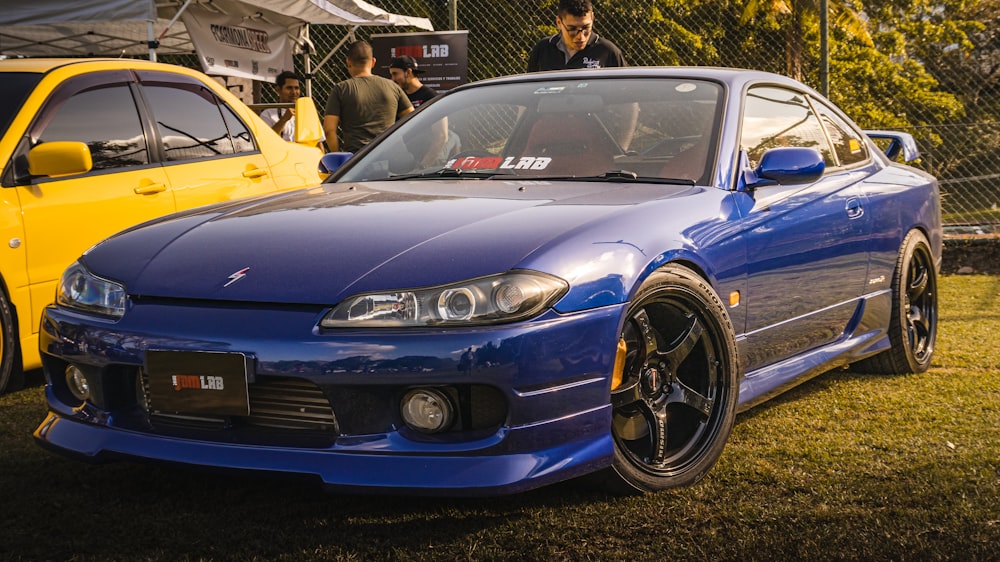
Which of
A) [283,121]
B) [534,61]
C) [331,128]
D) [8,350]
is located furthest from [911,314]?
[283,121]

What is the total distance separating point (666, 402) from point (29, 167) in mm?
3150

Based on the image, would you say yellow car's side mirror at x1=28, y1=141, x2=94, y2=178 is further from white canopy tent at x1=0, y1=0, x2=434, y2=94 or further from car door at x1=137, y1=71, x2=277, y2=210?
white canopy tent at x1=0, y1=0, x2=434, y2=94

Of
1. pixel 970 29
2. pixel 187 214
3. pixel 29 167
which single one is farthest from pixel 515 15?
pixel 970 29

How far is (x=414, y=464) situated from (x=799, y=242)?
1944 millimetres

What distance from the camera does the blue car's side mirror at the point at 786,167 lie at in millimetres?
4078

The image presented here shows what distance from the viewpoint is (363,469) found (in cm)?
295

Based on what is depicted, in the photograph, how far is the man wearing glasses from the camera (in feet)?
24.3

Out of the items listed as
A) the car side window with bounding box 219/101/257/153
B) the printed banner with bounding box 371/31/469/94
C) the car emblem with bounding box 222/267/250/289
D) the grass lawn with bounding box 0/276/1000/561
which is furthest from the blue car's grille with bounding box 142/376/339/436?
the printed banner with bounding box 371/31/469/94

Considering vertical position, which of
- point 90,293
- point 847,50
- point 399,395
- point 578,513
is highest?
point 90,293

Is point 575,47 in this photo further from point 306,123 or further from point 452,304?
point 452,304

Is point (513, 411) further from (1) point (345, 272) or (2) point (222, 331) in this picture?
(2) point (222, 331)

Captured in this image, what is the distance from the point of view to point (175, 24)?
486 inches

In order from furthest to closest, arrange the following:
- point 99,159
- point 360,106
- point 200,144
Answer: point 360,106
point 200,144
point 99,159

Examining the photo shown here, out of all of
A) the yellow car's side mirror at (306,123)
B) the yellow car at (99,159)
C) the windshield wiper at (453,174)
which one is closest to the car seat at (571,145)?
the windshield wiper at (453,174)
